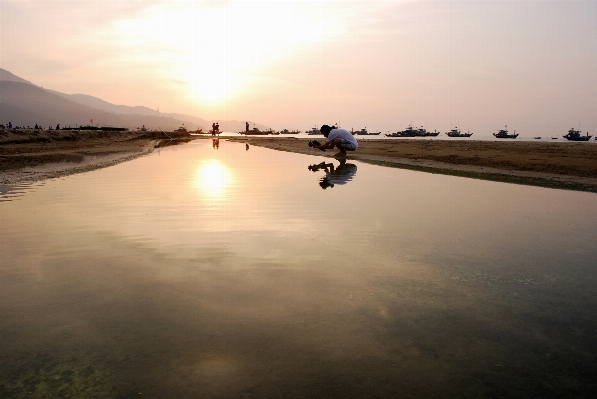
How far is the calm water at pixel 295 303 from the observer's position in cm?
393

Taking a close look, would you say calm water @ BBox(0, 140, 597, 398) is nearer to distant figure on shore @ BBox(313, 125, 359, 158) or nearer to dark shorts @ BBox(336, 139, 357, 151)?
distant figure on shore @ BBox(313, 125, 359, 158)

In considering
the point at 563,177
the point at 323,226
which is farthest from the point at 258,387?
A: the point at 563,177

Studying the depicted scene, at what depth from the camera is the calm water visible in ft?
12.9

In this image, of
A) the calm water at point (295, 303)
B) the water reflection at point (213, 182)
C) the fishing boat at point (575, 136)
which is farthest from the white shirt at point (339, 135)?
the fishing boat at point (575, 136)

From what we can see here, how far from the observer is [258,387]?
375 cm

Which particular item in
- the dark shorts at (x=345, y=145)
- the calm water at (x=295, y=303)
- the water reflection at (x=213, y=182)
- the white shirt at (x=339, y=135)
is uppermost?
the white shirt at (x=339, y=135)

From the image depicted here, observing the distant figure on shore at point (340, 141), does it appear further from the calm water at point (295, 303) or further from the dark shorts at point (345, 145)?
the calm water at point (295, 303)

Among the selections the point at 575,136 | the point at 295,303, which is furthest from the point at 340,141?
the point at 575,136

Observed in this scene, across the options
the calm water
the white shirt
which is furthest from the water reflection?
the white shirt

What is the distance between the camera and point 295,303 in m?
5.64

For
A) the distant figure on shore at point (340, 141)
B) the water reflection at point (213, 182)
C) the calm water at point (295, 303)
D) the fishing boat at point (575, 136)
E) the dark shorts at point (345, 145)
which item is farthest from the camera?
the fishing boat at point (575, 136)

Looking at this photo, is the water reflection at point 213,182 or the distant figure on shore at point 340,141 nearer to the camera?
the water reflection at point 213,182

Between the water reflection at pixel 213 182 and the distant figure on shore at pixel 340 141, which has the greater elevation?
the distant figure on shore at pixel 340 141

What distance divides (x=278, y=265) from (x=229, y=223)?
140 inches
